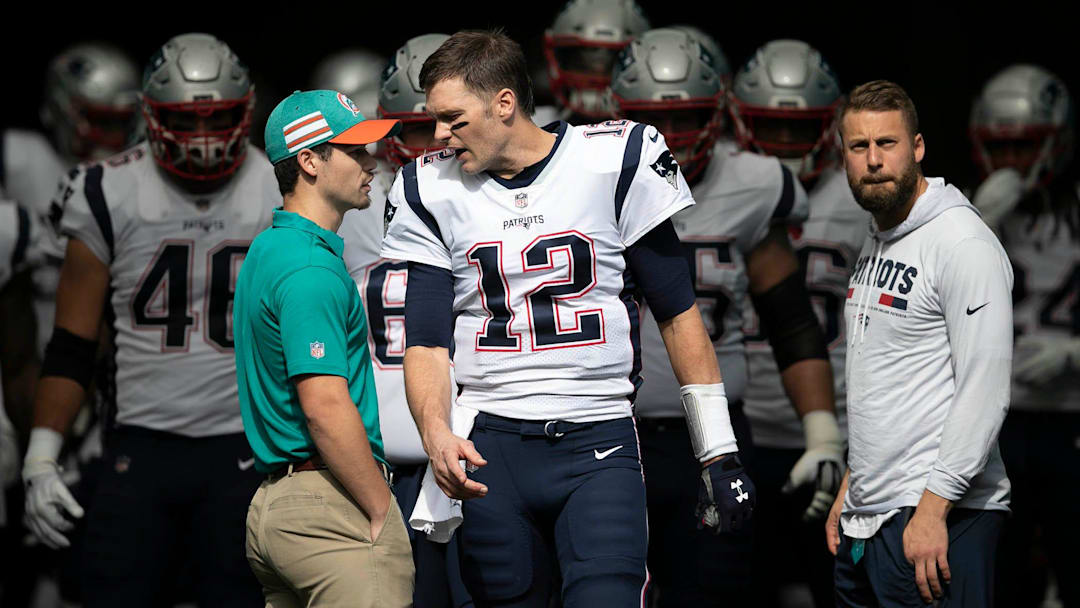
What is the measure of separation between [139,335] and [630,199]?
6.33ft

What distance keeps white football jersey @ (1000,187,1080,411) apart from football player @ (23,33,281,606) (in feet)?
9.00

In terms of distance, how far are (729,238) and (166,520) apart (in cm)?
189

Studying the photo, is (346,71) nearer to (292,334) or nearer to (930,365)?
(292,334)

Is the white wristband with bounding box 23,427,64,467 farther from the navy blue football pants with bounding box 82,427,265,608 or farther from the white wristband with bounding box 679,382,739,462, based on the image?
the white wristband with bounding box 679,382,739,462

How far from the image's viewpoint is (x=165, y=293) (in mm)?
4527

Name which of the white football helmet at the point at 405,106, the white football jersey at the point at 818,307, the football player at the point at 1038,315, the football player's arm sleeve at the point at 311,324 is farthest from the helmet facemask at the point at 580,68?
the football player's arm sleeve at the point at 311,324

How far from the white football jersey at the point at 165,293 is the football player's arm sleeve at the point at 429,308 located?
4.46 feet

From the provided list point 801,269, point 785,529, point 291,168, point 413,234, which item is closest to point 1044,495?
point 785,529

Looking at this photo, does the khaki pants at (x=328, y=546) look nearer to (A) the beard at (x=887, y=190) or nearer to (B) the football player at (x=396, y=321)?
(B) the football player at (x=396, y=321)

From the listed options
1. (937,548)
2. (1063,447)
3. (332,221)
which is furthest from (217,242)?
(1063,447)

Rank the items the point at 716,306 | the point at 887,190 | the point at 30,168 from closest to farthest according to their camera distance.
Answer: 1. the point at 887,190
2. the point at 716,306
3. the point at 30,168

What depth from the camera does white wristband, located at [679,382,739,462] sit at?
3.26 m

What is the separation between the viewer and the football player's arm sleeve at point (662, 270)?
10.9 feet

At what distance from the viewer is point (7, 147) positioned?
7.47 metres
